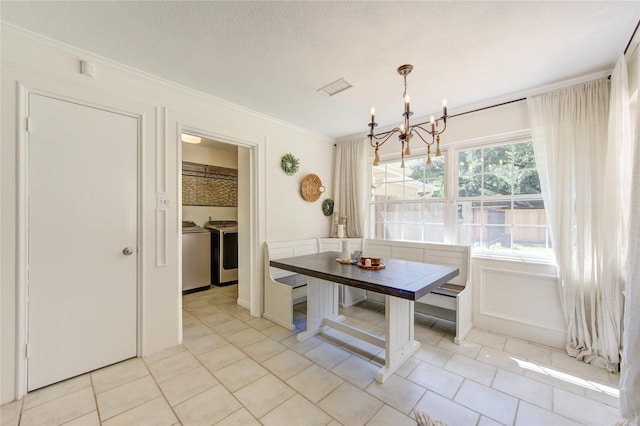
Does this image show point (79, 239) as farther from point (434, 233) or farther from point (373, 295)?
point (434, 233)

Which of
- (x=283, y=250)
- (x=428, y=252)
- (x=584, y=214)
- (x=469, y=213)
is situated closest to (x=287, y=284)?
(x=283, y=250)

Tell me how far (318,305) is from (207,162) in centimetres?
363

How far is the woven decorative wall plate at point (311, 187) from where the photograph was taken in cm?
381

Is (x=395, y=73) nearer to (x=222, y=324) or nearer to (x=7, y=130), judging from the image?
(x=7, y=130)

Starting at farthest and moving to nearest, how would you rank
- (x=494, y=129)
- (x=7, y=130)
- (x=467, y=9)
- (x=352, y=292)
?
(x=352, y=292) < (x=494, y=129) < (x=7, y=130) < (x=467, y=9)

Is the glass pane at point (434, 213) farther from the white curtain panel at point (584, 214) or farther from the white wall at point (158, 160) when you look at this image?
the white wall at point (158, 160)

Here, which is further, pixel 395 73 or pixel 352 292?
pixel 352 292

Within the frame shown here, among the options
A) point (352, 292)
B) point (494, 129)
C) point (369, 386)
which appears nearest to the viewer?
point (369, 386)

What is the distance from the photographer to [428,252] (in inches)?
128

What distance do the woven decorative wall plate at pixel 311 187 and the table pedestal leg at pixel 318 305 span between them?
144 centimetres

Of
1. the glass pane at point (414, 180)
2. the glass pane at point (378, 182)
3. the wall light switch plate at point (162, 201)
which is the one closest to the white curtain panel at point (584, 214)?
the glass pane at point (414, 180)

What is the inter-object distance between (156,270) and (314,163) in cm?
254

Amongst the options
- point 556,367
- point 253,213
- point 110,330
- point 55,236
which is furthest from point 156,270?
point 556,367

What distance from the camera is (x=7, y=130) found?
1.76 metres
